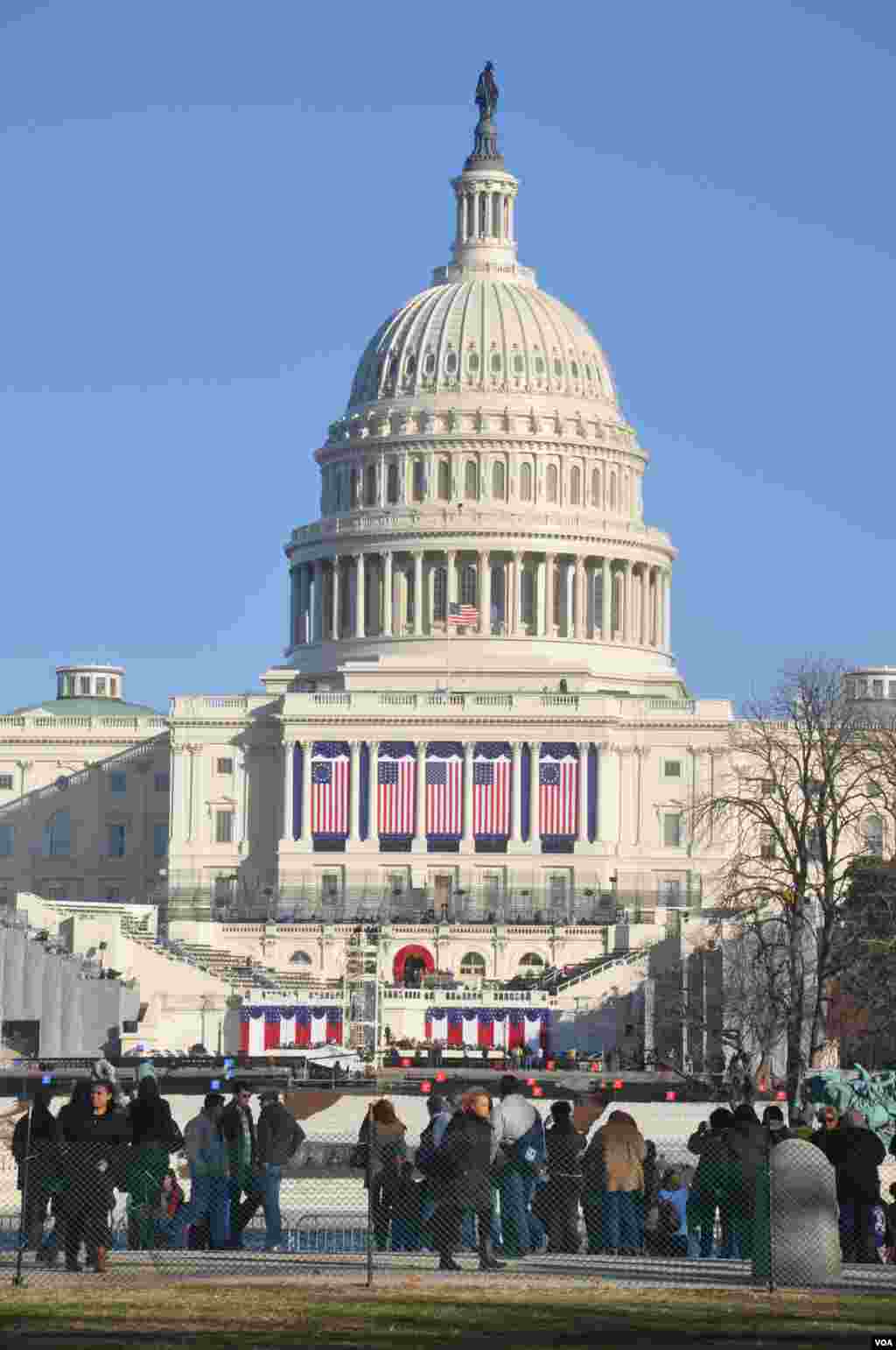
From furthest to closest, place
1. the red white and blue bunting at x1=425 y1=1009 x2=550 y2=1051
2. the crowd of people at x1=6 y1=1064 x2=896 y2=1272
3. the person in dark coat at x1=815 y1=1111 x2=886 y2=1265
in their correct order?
the red white and blue bunting at x1=425 y1=1009 x2=550 y2=1051, the person in dark coat at x1=815 y1=1111 x2=886 y2=1265, the crowd of people at x1=6 y1=1064 x2=896 y2=1272

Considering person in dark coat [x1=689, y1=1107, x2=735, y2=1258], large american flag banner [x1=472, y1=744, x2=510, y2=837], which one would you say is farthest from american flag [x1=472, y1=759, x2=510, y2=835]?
person in dark coat [x1=689, y1=1107, x2=735, y2=1258]

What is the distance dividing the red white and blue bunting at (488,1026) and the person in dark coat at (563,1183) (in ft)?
341

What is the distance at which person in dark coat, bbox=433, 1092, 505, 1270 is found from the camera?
5394 cm

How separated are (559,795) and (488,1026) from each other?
38760 mm

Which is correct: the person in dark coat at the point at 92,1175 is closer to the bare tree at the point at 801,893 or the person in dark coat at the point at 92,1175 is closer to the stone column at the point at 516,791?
the bare tree at the point at 801,893

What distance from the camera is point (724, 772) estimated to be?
654 ft

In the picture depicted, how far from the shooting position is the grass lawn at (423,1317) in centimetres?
4541

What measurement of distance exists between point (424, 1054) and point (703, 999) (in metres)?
18.9

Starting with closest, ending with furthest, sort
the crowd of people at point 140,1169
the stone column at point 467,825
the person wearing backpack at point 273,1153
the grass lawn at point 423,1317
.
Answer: the grass lawn at point 423,1317 < the crowd of people at point 140,1169 < the person wearing backpack at point 273,1153 < the stone column at point 467,825

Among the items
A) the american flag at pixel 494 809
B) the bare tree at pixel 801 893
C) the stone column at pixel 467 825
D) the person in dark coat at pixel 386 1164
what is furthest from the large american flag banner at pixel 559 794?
the person in dark coat at pixel 386 1164

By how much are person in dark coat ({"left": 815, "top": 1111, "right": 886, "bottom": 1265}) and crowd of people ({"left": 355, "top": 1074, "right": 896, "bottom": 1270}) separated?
17 millimetres

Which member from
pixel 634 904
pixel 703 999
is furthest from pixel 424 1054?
pixel 634 904

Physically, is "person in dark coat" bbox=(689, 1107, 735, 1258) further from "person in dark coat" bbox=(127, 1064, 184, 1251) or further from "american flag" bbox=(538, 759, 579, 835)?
"american flag" bbox=(538, 759, 579, 835)

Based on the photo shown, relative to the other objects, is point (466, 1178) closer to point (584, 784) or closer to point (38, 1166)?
point (38, 1166)
